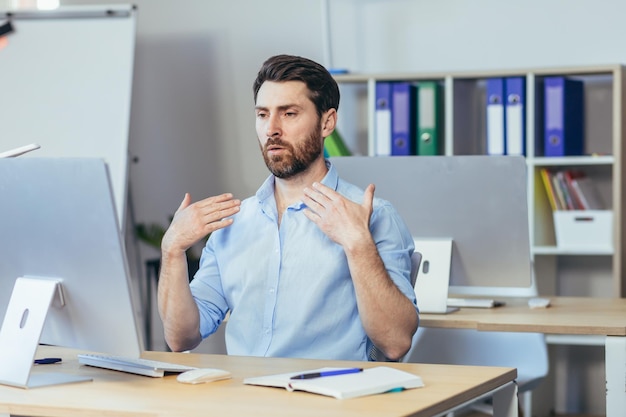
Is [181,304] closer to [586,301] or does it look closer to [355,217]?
[355,217]

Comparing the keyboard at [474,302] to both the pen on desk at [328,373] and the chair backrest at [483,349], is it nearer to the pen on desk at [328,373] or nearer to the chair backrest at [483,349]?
the chair backrest at [483,349]

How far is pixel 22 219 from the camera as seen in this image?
5.38 feet

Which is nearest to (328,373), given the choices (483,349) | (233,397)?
(233,397)

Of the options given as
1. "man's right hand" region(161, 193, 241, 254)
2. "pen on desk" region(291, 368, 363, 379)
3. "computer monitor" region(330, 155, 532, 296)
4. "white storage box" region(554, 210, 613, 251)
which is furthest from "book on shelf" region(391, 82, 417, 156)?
"pen on desk" region(291, 368, 363, 379)

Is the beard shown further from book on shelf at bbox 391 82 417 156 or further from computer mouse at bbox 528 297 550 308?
book on shelf at bbox 391 82 417 156

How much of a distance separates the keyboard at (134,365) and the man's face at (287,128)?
0.53 metres

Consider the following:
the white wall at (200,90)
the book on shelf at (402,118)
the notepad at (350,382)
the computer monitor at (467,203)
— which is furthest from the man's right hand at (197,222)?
the white wall at (200,90)

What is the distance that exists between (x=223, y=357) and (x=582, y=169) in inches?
96.6

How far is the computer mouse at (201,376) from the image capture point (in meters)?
1.67

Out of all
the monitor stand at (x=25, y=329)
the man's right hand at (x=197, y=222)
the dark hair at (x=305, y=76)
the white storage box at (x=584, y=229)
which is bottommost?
the white storage box at (x=584, y=229)

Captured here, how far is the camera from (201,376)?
1.68 m

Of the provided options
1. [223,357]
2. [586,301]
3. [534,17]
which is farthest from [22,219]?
[534,17]

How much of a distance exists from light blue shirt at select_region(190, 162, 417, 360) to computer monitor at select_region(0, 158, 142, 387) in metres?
0.53

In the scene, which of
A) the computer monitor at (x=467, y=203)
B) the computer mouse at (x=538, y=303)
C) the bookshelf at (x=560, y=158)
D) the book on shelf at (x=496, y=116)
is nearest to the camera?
the computer monitor at (x=467, y=203)
